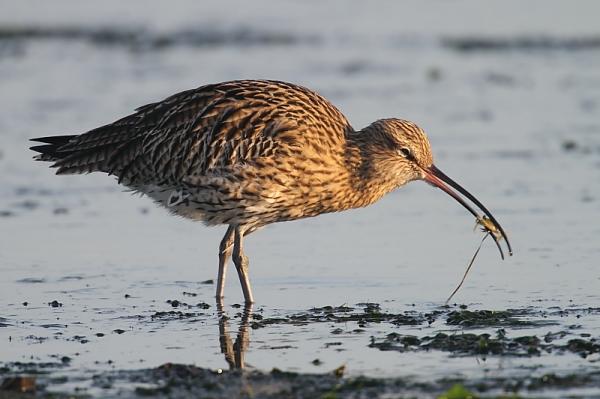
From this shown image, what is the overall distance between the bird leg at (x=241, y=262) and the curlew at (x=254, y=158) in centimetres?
1

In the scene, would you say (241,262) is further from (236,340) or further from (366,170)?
(236,340)

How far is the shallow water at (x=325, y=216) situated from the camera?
8.73m

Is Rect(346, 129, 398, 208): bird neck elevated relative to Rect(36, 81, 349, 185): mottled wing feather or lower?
lower

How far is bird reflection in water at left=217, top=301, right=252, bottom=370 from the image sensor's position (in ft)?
26.7

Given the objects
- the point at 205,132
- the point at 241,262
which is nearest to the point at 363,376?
the point at 241,262

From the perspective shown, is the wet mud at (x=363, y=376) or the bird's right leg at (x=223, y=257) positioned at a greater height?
the bird's right leg at (x=223, y=257)

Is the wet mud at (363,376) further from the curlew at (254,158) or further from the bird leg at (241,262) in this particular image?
the curlew at (254,158)

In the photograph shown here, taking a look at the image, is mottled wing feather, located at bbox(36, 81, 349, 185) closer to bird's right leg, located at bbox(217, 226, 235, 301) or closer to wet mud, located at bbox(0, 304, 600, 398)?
bird's right leg, located at bbox(217, 226, 235, 301)

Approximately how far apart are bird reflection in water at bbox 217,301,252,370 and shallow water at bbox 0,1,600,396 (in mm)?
64

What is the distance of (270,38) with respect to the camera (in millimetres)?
22391

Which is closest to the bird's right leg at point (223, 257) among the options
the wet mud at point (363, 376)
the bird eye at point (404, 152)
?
the wet mud at point (363, 376)

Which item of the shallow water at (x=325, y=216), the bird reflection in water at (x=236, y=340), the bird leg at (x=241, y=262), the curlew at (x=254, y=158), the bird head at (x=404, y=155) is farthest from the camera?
the bird head at (x=404, y=155)

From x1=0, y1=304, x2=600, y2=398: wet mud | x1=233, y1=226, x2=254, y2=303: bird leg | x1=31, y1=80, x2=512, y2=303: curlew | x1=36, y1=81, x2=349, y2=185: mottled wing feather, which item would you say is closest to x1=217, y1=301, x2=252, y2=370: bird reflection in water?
x1=0, y1=304, x2=600, y2=398: wet mud

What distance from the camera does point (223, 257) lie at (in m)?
10.2
